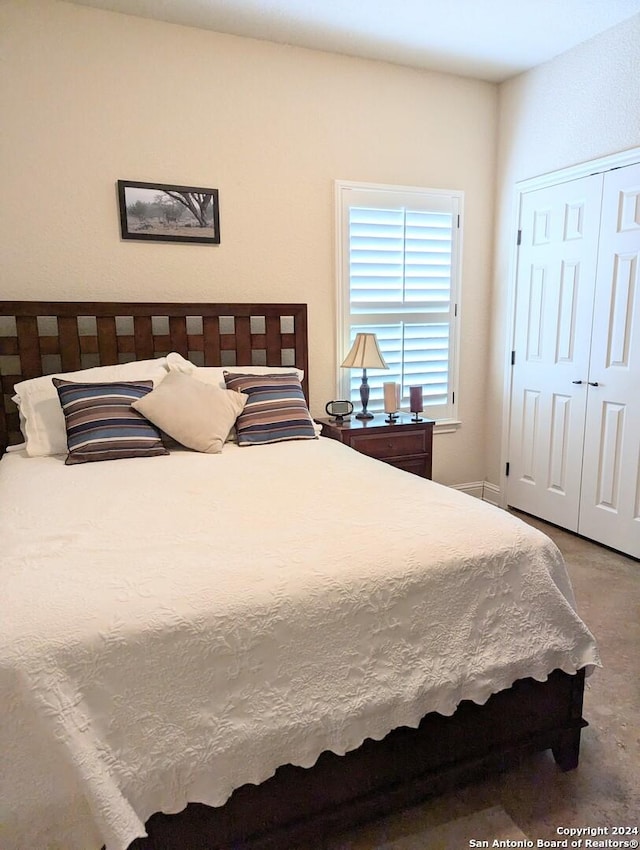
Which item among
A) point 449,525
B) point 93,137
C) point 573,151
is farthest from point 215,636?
point 573,151

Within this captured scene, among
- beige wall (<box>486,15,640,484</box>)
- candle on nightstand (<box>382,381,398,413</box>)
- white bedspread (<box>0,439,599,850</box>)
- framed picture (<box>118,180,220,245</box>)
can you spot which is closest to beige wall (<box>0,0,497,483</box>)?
framed picture (<box>118,180,220,245</box>)

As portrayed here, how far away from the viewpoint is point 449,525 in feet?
5.37

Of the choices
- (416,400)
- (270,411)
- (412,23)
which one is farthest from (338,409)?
(412,23)

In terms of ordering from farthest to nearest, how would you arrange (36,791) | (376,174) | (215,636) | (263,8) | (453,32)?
(376,174) → (453,32) → (263,8) → (215,636) → (36,791)

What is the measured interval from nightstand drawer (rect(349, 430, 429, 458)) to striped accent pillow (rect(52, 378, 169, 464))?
4.00 feet

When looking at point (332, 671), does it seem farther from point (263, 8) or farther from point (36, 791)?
point (263, 8)

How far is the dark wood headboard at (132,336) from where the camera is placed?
2852mm

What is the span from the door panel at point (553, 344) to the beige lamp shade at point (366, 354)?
1088 mm

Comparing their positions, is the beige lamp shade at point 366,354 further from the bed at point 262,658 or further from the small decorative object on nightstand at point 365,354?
the bed at point 262,658

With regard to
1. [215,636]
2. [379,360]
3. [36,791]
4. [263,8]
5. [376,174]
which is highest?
[263,8]

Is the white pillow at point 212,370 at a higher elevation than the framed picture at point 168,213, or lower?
lower

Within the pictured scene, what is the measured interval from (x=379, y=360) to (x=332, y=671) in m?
2.33

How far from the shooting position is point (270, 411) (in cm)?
283

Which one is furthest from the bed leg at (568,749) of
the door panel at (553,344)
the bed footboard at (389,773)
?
the door panel at (553,344)
